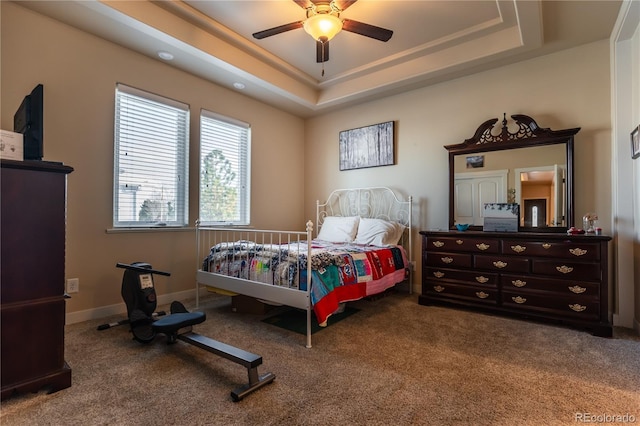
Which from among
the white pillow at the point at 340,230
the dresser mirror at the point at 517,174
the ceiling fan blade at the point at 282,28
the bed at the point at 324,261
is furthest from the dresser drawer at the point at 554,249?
the ceiling fan blade at the point at 282,28

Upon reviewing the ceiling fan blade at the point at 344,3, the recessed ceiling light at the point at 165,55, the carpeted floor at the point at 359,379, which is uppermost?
the recessed ceiling light at the point at 165,55

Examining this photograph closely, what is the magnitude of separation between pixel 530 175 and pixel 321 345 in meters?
2.72

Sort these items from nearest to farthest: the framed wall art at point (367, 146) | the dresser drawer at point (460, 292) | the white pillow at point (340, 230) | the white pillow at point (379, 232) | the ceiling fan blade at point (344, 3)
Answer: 1. the ceiling fan blade at point (344, 3)
2. the dresser drawer at point (460, 292)
3. the white pillow at point (379, 232)
4. the white pillow at point (340, 230)
5. the framed wall art at point (367, 146)

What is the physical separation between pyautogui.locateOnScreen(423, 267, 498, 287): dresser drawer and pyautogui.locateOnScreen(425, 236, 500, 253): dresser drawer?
22 centimetres

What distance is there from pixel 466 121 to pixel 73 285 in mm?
4411

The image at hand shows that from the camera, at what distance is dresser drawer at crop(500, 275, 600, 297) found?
2.58 m

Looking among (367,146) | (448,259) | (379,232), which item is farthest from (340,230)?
(448,259)

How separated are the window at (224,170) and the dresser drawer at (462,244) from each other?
2454mm

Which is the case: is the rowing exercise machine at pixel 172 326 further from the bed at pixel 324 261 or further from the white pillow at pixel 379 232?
the white pillow at pixel 379 232

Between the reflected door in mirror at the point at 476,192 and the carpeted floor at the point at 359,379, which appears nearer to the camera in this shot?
the carpeted floor at the point at 359,379

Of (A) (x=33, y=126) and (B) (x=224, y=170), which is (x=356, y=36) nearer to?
(B) (x=224, y=170)

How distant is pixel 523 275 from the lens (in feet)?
9.39

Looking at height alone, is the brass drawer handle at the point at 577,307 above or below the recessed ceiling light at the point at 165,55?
below

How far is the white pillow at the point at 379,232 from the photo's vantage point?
3702 mm
